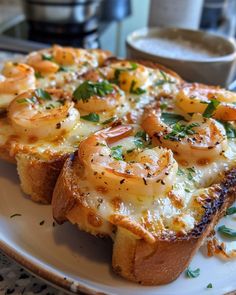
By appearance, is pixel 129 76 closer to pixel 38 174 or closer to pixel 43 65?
pixel 43 65

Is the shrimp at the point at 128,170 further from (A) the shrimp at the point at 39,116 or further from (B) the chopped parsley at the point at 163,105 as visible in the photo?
(B) the chopped parsley at the point at 163,105

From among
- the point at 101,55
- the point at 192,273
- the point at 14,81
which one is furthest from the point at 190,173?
the point at 101,55

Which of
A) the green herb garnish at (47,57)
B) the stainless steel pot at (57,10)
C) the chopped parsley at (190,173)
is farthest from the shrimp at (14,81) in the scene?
the stainless steel pot at (57,10)

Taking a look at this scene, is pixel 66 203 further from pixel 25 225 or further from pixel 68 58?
pixel 68 58

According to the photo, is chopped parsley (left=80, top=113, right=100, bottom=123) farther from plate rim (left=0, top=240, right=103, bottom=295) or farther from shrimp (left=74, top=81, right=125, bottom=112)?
plate rim (left=0, top=240, right=103, bottom=295)

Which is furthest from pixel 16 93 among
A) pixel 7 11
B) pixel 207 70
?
pixel 7 11

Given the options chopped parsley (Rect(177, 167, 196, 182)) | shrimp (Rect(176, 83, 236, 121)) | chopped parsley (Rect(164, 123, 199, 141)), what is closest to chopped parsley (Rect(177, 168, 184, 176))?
chopped parsley (Rect(177, 167, 196, 182))
